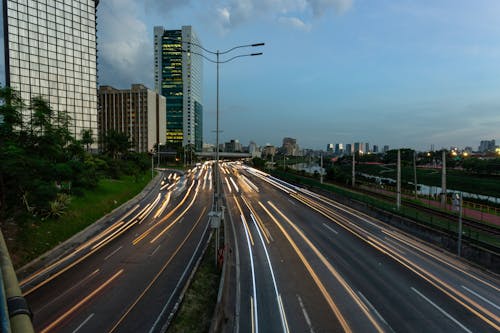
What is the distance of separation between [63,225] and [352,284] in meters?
23.7

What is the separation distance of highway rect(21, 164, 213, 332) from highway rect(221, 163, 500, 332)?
340cm

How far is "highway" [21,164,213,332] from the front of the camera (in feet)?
36.6

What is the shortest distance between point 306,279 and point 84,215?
23350mm

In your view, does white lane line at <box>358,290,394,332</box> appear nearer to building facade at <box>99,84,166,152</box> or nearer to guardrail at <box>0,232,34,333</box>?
guardrail at <box>0,232,34,333</box>

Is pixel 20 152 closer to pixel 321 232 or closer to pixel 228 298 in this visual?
pixel 228 298

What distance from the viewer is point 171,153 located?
127m

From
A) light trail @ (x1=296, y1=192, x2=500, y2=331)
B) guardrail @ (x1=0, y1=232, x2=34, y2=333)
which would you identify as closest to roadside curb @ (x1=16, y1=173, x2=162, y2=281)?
guardrail @ (x1=0, y1=232, x2=34, y2=333)

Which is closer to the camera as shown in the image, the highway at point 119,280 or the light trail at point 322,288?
the light trail at point 322,288

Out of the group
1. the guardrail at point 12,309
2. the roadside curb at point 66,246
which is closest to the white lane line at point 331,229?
the roadside curb at point 66,246

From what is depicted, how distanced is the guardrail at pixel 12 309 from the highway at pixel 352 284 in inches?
376

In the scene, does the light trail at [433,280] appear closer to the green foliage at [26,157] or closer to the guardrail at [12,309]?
the guardrail at [12,309]

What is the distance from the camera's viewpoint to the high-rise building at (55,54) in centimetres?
7375

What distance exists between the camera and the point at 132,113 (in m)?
152

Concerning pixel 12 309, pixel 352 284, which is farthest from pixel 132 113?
pixel 12 309
